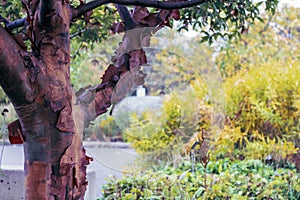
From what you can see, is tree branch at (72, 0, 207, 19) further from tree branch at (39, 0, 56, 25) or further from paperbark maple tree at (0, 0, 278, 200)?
tree branch at (39, 0, 56, 25)

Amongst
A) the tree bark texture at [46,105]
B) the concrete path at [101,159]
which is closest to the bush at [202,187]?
the concrete path at [101,159]

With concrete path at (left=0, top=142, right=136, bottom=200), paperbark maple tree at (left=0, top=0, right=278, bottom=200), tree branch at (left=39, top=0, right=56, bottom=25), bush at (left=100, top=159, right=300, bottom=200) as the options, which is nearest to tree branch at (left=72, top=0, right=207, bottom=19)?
paperbark maple tree at (left=0, top=0, right=278, bottom=200)

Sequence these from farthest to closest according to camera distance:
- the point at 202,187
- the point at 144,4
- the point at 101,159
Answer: the point at 202,187, the point at 101,159, the point at 144,4

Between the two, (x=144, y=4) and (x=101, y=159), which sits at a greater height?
(x=144, y=4)

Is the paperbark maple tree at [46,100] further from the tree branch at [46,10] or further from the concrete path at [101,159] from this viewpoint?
the concrete path at [101,159]

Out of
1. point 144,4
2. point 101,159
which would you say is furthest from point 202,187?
point 144,4

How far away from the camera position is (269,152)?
3.73 m

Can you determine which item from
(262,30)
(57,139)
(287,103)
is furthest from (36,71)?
(262,30)

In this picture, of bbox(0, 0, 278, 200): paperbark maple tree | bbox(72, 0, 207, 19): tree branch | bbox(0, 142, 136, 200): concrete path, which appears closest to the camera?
bbox(0, 0, 278, 200): paperbark maple tree

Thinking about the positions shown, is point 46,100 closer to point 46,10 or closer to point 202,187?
point 46,10

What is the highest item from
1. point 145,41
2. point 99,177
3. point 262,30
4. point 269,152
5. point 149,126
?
point 262,30

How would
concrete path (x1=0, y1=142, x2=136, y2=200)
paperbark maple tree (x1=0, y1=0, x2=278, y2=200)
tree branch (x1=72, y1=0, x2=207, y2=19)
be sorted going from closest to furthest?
paperbark maple tree (x1=0, y1=0, x2=278, y2=200) < tree branch (x1=72, y1=0, x2=207, y2=19) < concrete path (x1=0, y1=142, x2=136, y2=200)

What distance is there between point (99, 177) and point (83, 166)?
10.2ft

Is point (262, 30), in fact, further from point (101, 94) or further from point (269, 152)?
point (101, 94)
